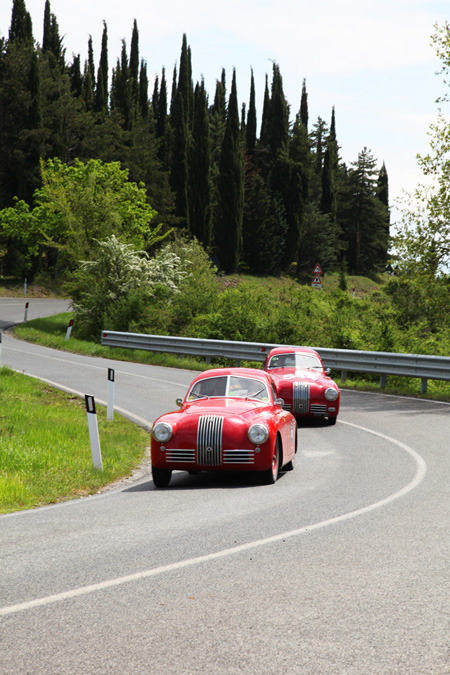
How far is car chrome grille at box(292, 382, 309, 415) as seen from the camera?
1491 centimetres

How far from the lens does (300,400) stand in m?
14.9

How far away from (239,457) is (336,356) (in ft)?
42.8

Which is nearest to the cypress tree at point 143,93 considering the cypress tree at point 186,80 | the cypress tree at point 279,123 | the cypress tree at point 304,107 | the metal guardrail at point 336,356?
the cypress tree at point 186,80

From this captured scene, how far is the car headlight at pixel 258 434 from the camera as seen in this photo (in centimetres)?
938

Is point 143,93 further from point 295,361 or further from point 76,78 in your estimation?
point 295,361

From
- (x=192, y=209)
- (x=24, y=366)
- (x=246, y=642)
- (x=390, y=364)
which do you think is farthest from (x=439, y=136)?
(x=192, y=209)

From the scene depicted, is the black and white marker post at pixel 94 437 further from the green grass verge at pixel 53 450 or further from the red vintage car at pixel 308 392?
the red vintage car at pixel 308 392

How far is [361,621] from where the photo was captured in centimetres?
448

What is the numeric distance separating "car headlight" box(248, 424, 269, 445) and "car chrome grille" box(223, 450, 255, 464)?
0.15 meters

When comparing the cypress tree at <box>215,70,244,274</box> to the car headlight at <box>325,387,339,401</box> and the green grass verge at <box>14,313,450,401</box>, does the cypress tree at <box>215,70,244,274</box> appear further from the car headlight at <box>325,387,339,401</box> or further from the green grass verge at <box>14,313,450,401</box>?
the car headlight at <box>325,387,339,401</box>

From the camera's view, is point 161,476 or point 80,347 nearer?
point 161,476

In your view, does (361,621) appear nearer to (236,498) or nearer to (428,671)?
(428,671)

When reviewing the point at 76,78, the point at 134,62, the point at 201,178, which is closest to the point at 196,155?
the point at 201,178

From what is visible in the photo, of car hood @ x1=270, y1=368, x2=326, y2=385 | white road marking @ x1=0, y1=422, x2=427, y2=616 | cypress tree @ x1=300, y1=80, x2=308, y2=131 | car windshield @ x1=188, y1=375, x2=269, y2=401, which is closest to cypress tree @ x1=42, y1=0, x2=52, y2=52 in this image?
cypress tree @ x1=300, y1=80, x2=308, y2=131
